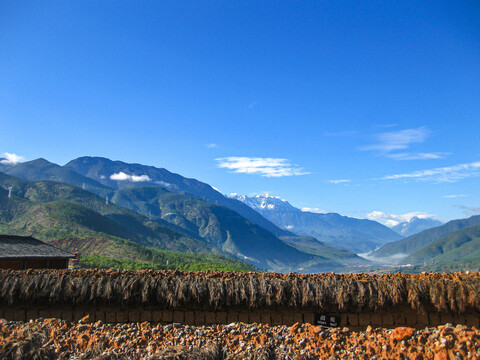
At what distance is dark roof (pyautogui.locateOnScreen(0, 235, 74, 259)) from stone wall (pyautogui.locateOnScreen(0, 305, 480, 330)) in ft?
28.4

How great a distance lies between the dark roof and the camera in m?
20.7

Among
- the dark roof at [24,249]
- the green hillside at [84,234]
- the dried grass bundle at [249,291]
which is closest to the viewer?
the dried grass bundle at [249,291]

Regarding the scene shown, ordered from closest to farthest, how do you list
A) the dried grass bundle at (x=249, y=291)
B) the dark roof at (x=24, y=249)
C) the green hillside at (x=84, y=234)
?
1. the dried grass bundle at (x=249, y=291)
2. the dark roof at (x=24, y=249)
3. the green hillside at (x=84, y=234)

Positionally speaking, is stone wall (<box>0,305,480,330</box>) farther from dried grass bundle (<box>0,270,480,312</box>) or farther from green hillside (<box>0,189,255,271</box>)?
green hillside (<box>0,189,255,271</box>)

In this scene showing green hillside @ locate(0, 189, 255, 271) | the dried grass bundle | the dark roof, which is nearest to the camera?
the dried grass bundle

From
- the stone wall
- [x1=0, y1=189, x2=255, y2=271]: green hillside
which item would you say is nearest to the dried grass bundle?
the stone wall

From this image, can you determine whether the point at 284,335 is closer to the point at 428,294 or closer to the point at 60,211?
the point at 428,294

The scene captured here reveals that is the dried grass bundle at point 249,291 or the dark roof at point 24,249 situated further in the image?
the dark roof at point 24,249

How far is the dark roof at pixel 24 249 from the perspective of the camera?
20672mm

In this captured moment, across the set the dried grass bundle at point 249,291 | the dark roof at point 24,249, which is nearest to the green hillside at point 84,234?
Result: the dark roof at point 24,249

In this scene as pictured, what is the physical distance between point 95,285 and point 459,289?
35.2 ft

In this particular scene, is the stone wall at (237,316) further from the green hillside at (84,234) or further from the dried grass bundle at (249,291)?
the green hillside at (84,234)

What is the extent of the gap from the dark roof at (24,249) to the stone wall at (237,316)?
8643mm

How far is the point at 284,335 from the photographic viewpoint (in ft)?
36.4
